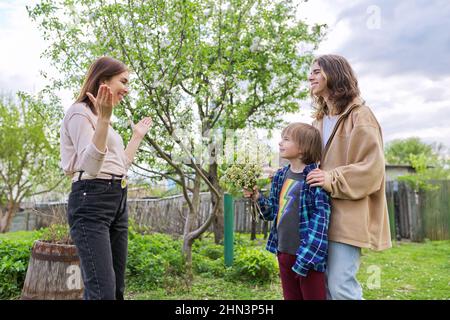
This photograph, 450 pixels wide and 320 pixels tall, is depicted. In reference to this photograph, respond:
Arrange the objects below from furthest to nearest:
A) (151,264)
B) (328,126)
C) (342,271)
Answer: (151,264)
(328,126)
(342,271)

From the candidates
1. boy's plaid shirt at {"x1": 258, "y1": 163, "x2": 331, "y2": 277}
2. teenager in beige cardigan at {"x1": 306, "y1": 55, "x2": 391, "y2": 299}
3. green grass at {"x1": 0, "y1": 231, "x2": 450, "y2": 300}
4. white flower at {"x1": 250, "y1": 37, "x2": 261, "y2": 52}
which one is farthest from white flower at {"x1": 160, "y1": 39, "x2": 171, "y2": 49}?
boy's plaid shirt at {"x1": 258, "y1": 163, "x2": 331, "y2": 277}

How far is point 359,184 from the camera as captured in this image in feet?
5.81

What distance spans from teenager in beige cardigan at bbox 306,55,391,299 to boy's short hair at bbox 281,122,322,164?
0.14 feet

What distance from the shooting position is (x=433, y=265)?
18.4 ft

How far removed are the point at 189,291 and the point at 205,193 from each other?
6376 millimetres

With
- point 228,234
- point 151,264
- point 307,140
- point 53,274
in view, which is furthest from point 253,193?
point 228,234

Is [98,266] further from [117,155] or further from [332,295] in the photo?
[332,295]

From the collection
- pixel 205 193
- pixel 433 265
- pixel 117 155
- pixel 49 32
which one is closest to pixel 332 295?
pixel 117 155

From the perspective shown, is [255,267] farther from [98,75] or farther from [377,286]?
[98,75]

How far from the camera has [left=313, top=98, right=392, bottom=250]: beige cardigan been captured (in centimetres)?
178

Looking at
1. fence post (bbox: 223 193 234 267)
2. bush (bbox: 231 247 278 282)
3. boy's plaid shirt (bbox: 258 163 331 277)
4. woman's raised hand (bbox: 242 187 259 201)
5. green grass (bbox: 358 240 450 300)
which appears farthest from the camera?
fence post (bbox: 223 193 234 267)

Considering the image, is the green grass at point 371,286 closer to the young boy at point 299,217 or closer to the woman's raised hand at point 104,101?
the young boy at point 299,217

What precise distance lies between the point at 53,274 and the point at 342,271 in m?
2.09

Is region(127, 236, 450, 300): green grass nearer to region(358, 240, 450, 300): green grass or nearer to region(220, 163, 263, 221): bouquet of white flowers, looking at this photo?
region(358, 240, 450, 300): green grass
